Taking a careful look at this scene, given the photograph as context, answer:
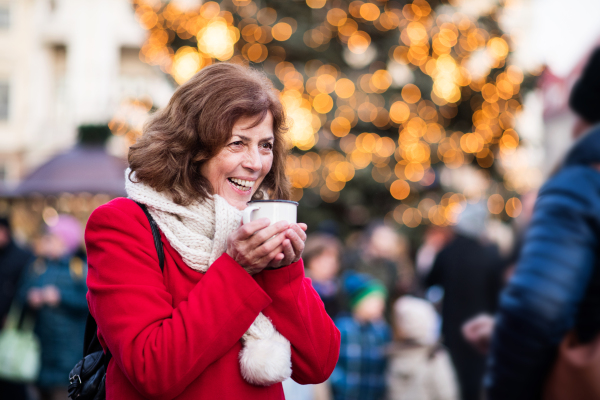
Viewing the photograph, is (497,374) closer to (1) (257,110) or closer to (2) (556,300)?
(2) (556,300)

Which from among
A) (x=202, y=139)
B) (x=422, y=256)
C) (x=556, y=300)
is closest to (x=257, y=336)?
(x=202, y=139)

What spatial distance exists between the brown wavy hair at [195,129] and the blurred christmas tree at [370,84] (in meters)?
7.64

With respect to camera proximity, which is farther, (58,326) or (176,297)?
(58,326)

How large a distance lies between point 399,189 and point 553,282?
8139mm

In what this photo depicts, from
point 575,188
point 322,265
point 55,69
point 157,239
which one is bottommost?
point 55,69

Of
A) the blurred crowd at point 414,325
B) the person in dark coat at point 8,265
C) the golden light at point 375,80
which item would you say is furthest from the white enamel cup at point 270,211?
the golden light at point 375,80

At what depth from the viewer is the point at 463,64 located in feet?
32.3

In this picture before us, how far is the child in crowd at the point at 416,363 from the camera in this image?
4602 millimetres

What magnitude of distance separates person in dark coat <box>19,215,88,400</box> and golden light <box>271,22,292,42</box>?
215 inches

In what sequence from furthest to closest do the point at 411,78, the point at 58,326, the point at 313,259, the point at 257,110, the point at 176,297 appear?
the point at 411,78 < the point at 58,326 < the point at 313,259 < the point at 257,110 < the point at 176,297

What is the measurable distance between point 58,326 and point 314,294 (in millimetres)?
4639

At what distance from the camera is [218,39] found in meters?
9.52

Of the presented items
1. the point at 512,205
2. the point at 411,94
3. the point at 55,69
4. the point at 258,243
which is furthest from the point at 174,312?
the point at 55,69

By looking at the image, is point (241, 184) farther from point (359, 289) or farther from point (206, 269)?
point (359, 289)
